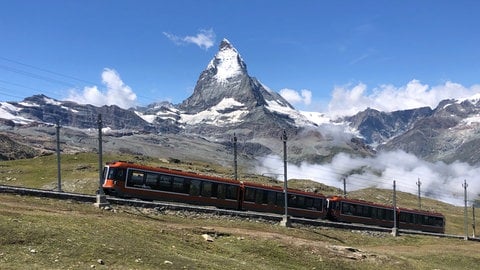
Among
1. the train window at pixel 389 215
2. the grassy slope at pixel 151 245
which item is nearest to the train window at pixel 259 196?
the grassy slope at pixel 151 245

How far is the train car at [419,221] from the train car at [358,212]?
5.16m

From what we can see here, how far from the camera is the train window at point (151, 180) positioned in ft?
209

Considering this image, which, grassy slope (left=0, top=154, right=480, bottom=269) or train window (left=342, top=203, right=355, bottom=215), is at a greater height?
train window (left=342, top=203, right=355, bottom=215)

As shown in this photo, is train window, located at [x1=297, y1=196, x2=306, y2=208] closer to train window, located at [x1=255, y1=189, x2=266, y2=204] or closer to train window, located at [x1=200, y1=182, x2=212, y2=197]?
train window, located at [x1=255, y1=189, x2=266, y2=204]

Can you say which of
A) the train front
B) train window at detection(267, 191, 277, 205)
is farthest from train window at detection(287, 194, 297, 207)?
the train front

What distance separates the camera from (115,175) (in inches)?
2431

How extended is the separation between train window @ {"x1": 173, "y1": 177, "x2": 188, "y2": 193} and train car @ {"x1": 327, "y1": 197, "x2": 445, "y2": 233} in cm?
3259

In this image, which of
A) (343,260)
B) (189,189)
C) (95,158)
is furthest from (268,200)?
(95,158)

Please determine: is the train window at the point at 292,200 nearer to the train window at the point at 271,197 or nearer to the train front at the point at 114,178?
the train window at the point at 271,197

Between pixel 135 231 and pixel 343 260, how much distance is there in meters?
17.9

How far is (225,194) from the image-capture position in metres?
71.5

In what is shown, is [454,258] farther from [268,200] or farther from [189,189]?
[189,189]

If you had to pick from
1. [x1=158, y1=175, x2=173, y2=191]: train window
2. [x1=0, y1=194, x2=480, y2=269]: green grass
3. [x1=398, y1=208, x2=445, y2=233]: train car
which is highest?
[x1=158, y1=175, x2=173, y2=191]: train window

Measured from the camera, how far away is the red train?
6253 cm
